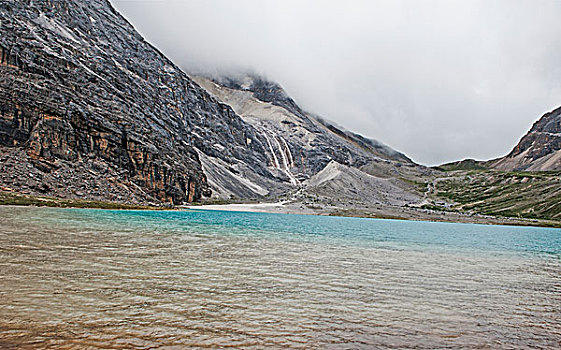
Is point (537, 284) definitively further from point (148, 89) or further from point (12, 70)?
point (148, 89)

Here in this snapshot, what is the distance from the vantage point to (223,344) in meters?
6.88

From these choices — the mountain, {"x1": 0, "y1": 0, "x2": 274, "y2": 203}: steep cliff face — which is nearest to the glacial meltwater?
the mountain

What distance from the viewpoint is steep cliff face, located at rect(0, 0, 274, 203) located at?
228ft

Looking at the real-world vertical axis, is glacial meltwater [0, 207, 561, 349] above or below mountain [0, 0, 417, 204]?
below

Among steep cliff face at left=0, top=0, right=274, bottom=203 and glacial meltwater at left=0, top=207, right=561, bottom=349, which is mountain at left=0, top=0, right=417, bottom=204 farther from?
glacial meltwater at left=0, top=207, right=561, bottom=349

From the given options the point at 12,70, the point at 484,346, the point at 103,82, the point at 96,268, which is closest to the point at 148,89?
the point at 103,82

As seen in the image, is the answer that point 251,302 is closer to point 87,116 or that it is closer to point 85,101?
point 87,116

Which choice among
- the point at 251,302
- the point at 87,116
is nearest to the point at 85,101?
the point at 87,116

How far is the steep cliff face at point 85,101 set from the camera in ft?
228

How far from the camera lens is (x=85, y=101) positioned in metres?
81.5

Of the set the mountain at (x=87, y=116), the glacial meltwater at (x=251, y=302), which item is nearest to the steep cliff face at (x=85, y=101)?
the mountain at (x=87, y=116)

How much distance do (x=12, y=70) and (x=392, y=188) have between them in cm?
15840

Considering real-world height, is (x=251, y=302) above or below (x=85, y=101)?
below

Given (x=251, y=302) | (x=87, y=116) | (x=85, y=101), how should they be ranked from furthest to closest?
(x=85, y=101) → (x=87, y=116) → (x=251, y=302)
